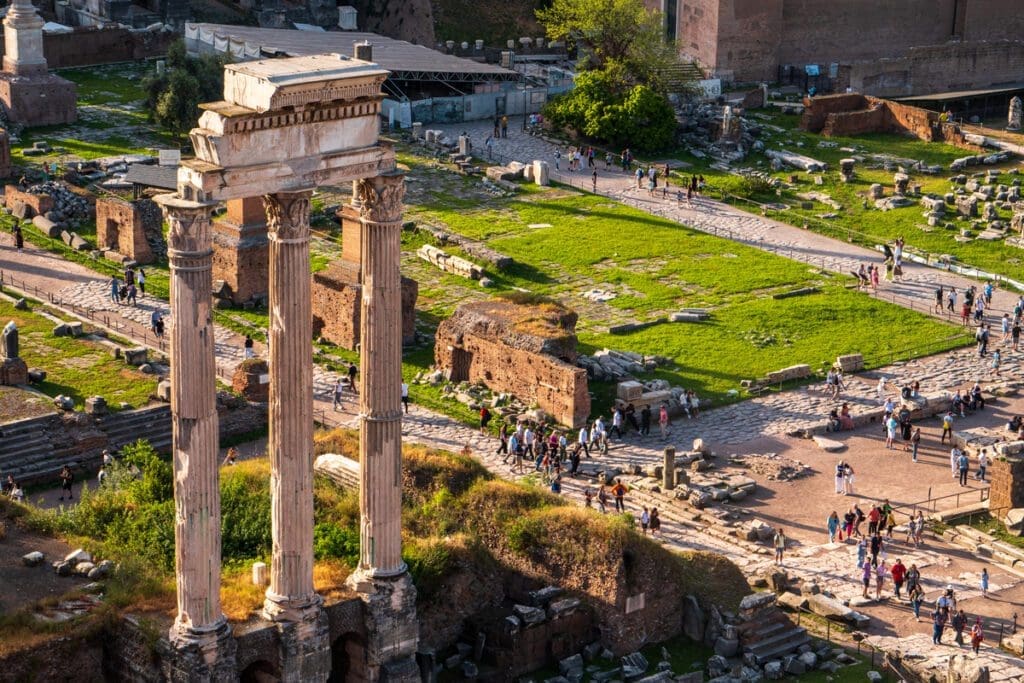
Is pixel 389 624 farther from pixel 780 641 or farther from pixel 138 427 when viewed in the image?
pixel 138 427

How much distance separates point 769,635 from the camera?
129ft

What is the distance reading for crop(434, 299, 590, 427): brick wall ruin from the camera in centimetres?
5119

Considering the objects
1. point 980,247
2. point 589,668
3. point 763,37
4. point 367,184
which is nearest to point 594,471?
point 589,668

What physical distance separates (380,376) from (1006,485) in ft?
60.4

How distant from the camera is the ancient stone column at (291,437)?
3219cm

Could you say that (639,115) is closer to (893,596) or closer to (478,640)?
(893,596)

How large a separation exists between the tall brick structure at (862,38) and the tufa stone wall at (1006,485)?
37400 millimetres

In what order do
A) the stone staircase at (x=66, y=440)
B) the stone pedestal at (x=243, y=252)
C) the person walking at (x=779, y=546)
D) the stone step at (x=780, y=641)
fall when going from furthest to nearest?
the stone pedestal at (x=243, y=252) → the stone staircase at (x=66, y=440) → the person walking at (x=779, y=546) → the stone step at (x=780, y=641)

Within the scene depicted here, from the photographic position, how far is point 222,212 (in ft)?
205

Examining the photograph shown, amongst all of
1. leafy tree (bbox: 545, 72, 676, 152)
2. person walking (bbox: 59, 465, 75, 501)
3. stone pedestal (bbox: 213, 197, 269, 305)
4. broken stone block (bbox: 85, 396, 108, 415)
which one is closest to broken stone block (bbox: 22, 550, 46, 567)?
person walking (bbox: 59, 465, 75, 501)

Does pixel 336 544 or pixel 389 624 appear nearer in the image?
pixel 389 624

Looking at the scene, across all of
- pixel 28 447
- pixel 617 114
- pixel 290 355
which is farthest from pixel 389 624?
pixel 617 114

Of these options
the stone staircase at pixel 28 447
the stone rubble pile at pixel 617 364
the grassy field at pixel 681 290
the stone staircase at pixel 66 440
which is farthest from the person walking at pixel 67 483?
the stone rubble pile at pixel 617 364

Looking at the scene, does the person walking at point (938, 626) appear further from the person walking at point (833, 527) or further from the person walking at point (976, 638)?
the person walking at point (833, 527)
